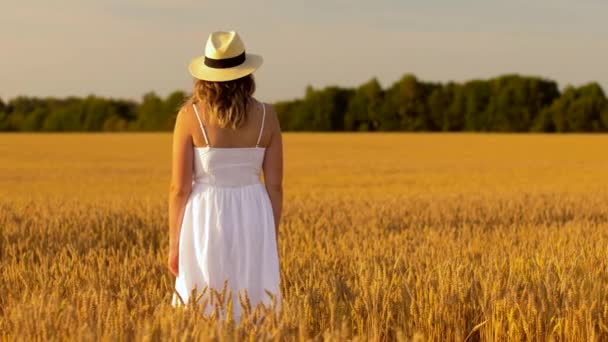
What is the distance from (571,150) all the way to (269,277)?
37.5 meters

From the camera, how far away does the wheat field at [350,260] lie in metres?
3.45

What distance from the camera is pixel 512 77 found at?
207 feet

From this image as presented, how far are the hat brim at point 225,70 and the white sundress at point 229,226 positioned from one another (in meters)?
0.27

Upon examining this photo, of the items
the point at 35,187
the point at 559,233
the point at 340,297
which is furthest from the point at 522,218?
the point at 35,187

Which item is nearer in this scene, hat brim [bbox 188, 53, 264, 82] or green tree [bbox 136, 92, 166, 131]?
hat brim [bbox 188, 53, 264, 82]

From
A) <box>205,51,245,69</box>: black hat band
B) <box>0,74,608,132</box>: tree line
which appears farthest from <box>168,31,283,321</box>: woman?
<box>0,74,608,132</box>: tree line

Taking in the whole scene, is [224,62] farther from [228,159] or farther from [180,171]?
[180,171]

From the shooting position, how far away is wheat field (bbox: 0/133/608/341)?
11.3 feet

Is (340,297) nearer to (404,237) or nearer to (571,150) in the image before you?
(404,237)

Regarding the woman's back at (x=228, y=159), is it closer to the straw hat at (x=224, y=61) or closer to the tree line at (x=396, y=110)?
the straw hat at (x=224, y=61)

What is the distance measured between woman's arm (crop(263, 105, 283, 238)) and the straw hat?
26 cm

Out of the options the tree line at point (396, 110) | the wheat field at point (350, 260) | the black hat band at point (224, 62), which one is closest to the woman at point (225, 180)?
the black hat band at point (224, 62)

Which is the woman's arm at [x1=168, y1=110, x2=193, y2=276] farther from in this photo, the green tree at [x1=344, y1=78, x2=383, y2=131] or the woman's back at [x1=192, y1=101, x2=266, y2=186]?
the green tree at [x1=344, y1=78, x2=383, y2=131]

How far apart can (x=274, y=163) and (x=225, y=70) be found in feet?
1.81
